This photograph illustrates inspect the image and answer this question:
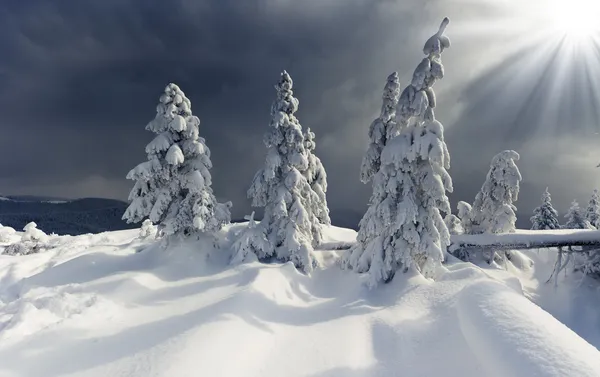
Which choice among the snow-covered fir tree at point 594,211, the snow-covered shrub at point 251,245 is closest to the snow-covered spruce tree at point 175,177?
the snow-covered shrub at point 251,245

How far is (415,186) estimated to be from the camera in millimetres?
17656

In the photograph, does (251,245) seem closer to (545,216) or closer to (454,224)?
(454,224)

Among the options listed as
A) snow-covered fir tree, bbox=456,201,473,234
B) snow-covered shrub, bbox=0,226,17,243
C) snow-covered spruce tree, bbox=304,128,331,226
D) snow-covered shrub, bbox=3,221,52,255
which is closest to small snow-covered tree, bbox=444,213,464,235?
snow-covered fir tree, bbox=456,201,473,234

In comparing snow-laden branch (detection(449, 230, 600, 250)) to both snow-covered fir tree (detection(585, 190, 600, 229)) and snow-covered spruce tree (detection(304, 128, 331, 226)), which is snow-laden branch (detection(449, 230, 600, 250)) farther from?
snow-covered fir tree (detection(585, 190, 600, 229))

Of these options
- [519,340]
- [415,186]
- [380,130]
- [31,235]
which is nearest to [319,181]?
[380,130]

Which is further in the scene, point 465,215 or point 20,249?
point 465,215

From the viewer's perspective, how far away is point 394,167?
1773 centimetres

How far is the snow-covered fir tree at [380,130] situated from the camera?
22828 mm

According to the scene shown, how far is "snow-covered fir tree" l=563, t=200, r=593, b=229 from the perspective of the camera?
37.8m

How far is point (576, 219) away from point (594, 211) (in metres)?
4.36

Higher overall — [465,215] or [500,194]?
[500,194]

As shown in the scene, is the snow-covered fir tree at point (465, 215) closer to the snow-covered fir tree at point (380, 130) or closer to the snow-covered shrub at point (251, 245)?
the snow-covered fir tree at point (380, 130)

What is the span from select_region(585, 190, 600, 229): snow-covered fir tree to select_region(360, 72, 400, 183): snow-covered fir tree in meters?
35.1

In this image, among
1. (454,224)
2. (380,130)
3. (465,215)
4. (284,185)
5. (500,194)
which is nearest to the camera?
(284,185)
